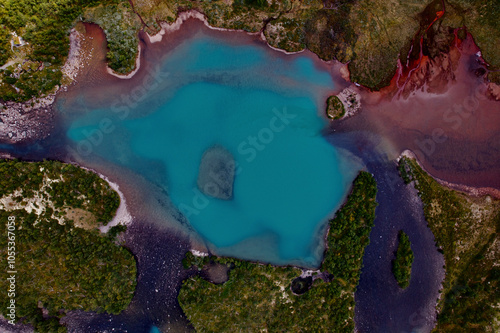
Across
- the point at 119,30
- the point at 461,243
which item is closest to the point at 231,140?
the point at 119,30

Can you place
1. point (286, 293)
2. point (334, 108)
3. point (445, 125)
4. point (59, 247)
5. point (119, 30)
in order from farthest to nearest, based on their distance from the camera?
point (445, 125) < point (334, 108) < point (286, 293) < point (119, 30) < point (59, 247)

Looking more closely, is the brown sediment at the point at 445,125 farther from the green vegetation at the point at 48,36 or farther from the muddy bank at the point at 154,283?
the green vegetation at the point at 48,36

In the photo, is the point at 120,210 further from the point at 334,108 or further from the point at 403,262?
the point at 403,262

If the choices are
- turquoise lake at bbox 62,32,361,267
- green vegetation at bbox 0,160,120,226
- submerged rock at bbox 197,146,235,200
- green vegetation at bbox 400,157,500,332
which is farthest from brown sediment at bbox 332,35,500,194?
green vegetation at bbox 0,160,120,226

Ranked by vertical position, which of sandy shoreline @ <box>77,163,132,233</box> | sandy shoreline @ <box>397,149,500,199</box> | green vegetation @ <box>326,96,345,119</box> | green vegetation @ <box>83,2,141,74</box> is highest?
green vegetation @ <box>83,2,141,74</box>

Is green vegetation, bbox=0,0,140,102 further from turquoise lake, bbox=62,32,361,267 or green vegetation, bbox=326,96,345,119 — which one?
green vegetation, bbox=326,96,345,119

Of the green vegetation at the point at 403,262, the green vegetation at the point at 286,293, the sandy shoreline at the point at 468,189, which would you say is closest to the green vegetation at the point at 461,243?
the sandy shoreline at the point at 468,189
